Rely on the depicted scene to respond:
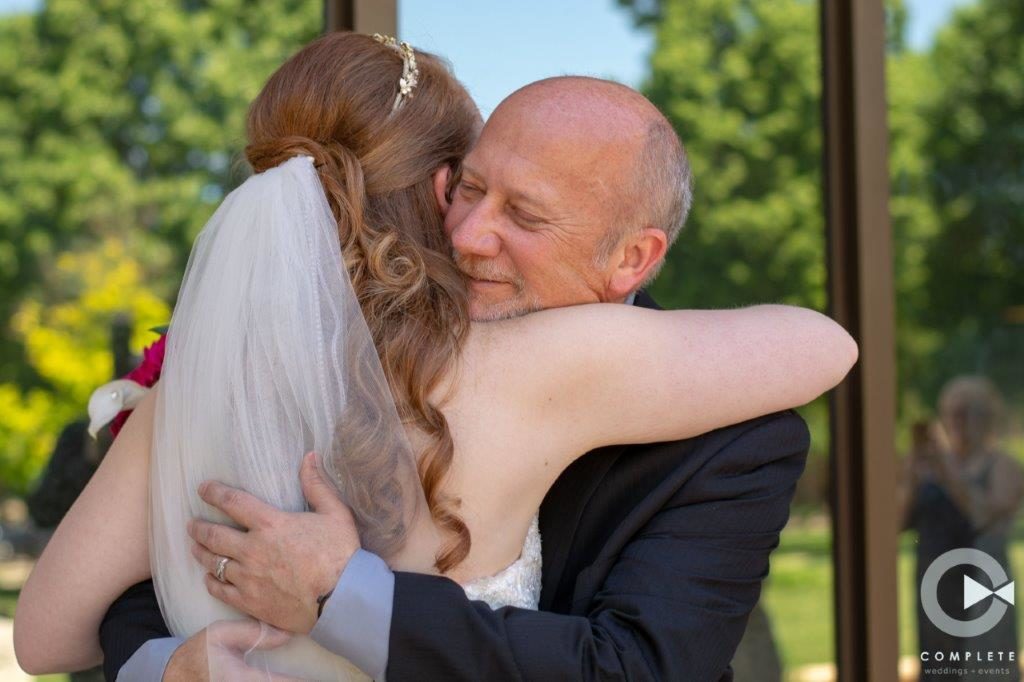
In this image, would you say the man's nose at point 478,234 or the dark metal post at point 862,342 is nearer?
the man's nose at point 478,234

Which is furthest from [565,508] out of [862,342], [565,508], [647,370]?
[862,342]

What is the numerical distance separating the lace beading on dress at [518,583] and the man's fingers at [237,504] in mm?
283

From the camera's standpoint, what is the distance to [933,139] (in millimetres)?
5957

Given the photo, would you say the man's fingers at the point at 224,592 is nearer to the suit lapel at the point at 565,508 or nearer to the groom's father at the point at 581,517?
the groom's father at the point at 581,517

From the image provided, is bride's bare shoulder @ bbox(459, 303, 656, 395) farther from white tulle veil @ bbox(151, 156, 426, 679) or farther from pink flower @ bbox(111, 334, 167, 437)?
pink flower @ bbox(111, 334, 167, 437)

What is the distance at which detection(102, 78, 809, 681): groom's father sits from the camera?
4.65 feet

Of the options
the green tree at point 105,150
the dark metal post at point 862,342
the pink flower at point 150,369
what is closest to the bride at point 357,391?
the pink flower at point 150,369

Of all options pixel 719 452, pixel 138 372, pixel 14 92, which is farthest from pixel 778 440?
pixel 14 92

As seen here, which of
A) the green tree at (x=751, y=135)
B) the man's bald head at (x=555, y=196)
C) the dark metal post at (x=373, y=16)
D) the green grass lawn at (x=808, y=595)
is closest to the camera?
the man's bald head at (x=555, y=196)

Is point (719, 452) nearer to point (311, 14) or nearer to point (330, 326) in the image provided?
point (330, 326)

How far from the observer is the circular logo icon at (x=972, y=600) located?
385 cm

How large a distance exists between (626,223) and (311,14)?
Result: 154 inches

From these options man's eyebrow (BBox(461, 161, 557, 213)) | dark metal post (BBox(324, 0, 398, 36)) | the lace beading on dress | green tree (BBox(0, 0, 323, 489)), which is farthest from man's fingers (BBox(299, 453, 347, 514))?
green tree (BBox(0, 0, 323, 489))

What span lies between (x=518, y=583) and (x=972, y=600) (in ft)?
8.73
